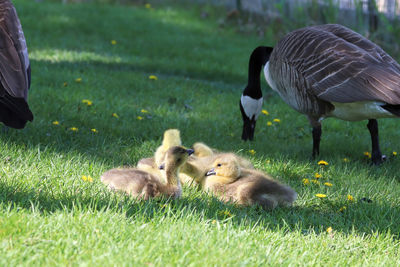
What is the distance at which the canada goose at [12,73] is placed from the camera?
154 inches

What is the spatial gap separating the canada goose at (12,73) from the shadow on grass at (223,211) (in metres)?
0.52

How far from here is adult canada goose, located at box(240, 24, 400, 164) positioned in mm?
5141

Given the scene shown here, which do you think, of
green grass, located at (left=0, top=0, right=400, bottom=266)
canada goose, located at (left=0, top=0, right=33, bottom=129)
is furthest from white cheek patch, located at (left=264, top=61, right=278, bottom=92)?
canada goose, located at (left=0, top=0, right=33, bottom=129)

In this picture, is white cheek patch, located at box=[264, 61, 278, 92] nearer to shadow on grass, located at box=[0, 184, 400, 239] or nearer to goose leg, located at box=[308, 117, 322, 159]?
goose leg, located at box=[308, 117, 322, 159]

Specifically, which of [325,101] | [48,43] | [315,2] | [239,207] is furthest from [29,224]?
[315,2]

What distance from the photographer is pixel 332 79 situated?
546 cm

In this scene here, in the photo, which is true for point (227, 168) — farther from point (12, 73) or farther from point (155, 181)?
point (12, 73)

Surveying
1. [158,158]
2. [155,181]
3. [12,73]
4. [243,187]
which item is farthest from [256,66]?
[12,73]

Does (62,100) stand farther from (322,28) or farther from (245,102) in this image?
(322,28)

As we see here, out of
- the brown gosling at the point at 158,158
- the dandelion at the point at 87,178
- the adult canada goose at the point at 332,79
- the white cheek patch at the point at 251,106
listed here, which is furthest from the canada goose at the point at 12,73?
the adult canada goose at the point at 332,79

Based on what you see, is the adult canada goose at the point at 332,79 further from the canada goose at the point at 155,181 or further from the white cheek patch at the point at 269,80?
the canada goose at the point at 155,181

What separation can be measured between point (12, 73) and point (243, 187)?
2063mm

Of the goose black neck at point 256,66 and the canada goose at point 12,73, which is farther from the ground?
the canada goose at point 12,73

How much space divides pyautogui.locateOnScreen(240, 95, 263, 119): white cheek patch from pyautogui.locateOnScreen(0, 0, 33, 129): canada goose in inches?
106
